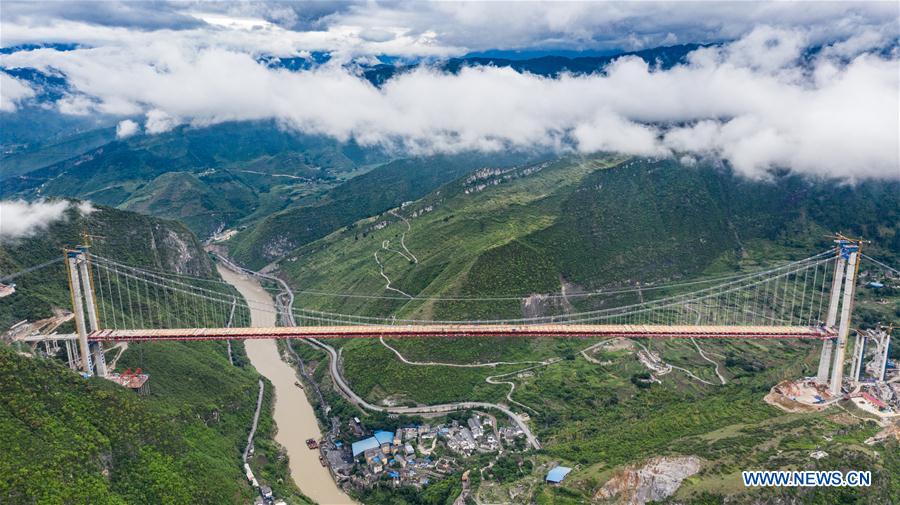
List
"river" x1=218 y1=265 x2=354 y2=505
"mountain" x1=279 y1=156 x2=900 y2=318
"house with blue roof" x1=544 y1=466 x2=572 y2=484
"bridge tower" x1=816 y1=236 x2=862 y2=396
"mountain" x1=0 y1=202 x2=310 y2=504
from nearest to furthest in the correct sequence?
1. "mountain" x1=0 y1=202 x2=310 y2=504
2. "house with blue roof" x1=544 y1=466 x2=572 y2=484
3. "bridge tower" x1=816 y1=236 x2=862 y2=396
4. "river" x1=218 y1=265 x2=354 y2=505
5. "mountain" x1=279 y1=156 x2=900 y2=318

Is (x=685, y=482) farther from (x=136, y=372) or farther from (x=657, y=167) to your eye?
(x=657, y=167)

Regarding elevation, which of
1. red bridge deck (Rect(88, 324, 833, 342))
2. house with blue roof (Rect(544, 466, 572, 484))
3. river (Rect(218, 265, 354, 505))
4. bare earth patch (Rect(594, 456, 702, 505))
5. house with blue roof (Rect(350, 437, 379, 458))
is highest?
red bridge deck (Rect(88, 324, 833, 342))

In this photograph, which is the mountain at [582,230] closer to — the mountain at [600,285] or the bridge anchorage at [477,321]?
the mountain at [600,285]

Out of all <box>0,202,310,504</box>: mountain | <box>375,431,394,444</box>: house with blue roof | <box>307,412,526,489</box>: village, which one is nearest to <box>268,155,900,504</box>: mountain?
<box>307,412,526,489</box>: village

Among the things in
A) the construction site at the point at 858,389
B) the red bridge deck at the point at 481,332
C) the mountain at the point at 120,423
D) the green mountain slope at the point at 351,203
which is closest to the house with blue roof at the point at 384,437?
the mountain at the point at 120,423

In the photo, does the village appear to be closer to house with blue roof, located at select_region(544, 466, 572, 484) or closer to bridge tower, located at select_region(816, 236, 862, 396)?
house with blue roof, located at select_region(544, 466, 572, 484)

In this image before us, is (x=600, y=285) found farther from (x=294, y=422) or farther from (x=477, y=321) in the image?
(x=294, y=422)
